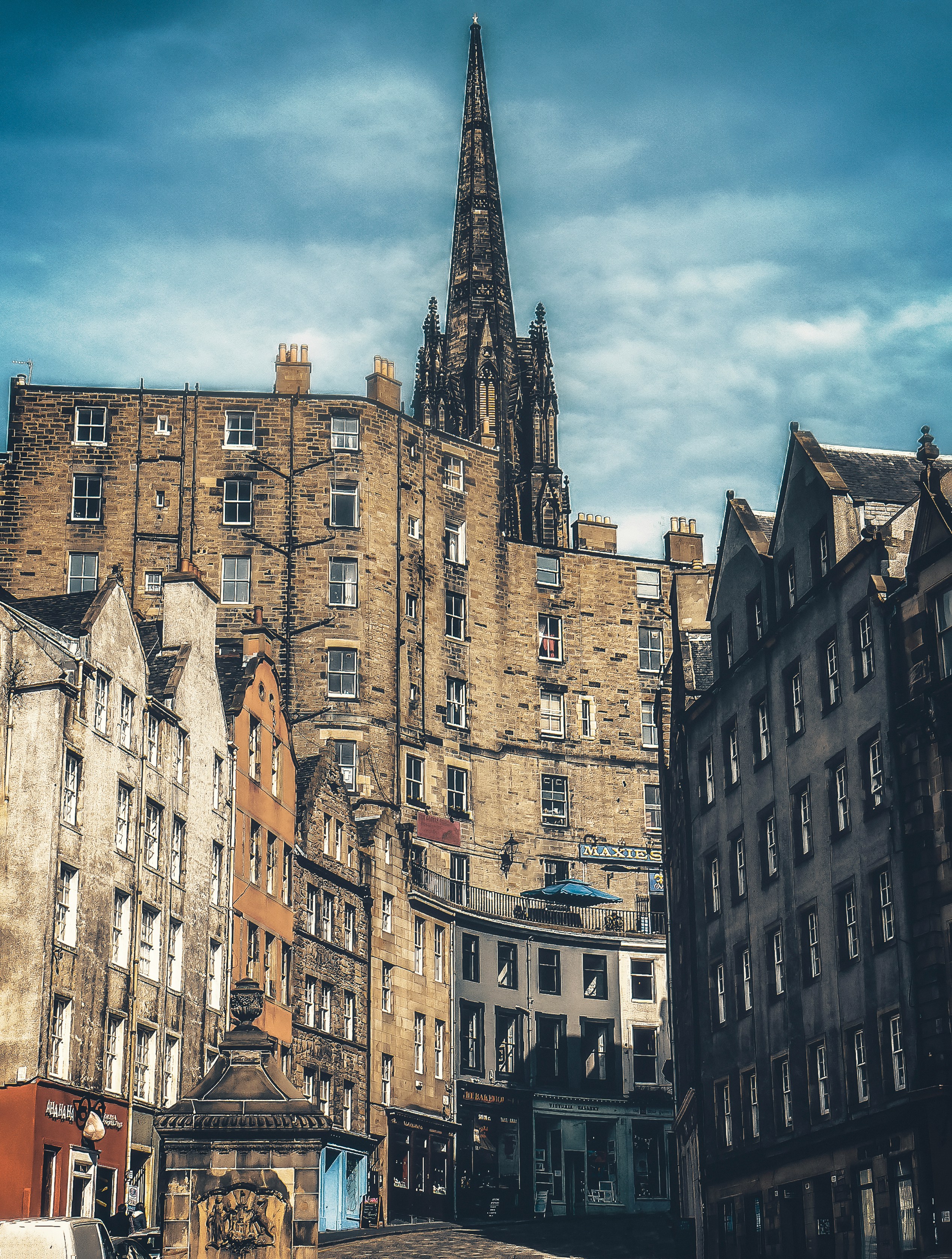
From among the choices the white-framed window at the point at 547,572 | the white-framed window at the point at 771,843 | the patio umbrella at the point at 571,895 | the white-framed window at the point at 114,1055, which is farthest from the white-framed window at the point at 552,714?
the white-framed window at the point at 114,1055

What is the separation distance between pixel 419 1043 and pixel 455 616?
21.2m

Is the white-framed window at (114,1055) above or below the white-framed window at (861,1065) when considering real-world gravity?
above

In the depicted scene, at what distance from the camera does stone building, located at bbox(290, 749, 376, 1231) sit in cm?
5947

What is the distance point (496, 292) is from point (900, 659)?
73090 mm

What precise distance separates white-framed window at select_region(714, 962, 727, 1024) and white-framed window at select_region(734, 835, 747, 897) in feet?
7.59

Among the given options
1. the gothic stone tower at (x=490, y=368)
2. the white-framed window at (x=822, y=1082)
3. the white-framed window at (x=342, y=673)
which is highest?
the gothic stone tower at (x=490, y=368)

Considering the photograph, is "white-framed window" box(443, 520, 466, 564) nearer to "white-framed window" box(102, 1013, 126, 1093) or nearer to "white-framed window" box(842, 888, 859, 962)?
"white-framed window" box(102, 1013, 126, 1093)

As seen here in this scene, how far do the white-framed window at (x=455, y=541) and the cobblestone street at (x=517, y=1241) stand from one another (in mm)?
32474

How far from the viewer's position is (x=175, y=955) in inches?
2025

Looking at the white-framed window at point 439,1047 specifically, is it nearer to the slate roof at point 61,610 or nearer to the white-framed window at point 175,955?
the white-framed window at point 175,955

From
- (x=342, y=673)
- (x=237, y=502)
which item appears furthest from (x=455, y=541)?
(x=237, y=502)

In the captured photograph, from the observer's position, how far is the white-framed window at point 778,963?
46.1m

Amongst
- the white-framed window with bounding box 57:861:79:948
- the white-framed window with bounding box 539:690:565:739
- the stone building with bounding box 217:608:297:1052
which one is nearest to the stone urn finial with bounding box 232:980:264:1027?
the white-framed window with bounding box 57:861:79:948

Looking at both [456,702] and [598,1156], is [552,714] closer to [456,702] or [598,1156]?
[456,702]
